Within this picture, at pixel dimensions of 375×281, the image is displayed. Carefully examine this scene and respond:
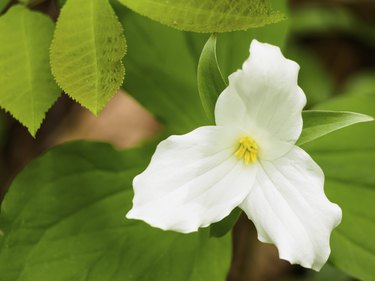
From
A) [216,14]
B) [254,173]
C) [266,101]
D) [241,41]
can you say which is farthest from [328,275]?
[216,14]

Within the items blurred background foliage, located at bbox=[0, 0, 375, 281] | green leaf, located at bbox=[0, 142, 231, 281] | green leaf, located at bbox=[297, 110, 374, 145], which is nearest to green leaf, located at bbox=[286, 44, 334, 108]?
blurred background foliage, located at bbox=[0, 0, 375, 281]

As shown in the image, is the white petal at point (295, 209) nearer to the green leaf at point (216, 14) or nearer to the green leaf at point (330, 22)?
the green leaf at point (216, 14)

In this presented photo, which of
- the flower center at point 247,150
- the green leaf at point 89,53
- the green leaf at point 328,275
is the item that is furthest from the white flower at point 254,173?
the green leaf at point 328,275

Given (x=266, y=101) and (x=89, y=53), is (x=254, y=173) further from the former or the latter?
(x=89, y=53)

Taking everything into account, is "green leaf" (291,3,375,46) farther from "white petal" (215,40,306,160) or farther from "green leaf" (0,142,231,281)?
"white petal" (215,40,306,160)

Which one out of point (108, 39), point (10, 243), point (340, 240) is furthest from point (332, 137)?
point (10, 243)

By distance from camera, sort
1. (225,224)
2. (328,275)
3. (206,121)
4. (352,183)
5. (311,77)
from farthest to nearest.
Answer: (311,77) < (328,275) < (206,121) < (352,183) < (225,224)

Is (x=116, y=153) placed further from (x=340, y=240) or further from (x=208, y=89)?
(x=340, y=240)
